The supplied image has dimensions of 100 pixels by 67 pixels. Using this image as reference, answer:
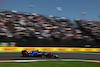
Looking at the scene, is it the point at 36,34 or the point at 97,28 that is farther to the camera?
the point at 97,28

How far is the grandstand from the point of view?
16.4 metres

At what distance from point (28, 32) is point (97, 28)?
445 inches

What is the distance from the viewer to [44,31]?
19.0 metres

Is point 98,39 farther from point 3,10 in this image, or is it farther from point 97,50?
point 3,10

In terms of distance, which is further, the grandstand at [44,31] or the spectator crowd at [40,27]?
the spectator crowd at [40,27]

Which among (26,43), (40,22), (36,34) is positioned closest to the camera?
(26,43)

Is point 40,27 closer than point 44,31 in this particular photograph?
No

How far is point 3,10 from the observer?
2309 centimetres

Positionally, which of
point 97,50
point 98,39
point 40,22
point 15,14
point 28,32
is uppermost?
point 15,14

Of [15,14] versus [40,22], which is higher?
[15,14]

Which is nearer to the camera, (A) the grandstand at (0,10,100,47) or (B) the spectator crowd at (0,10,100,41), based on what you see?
(A) the grandstand at (0,10,100,47)

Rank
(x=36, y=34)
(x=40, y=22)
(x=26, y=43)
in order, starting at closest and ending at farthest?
(x=26, y=43), (x=36, y=34), (x=40, y=22)

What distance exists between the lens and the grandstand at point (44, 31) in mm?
16406

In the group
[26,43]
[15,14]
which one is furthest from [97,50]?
[15,14]
